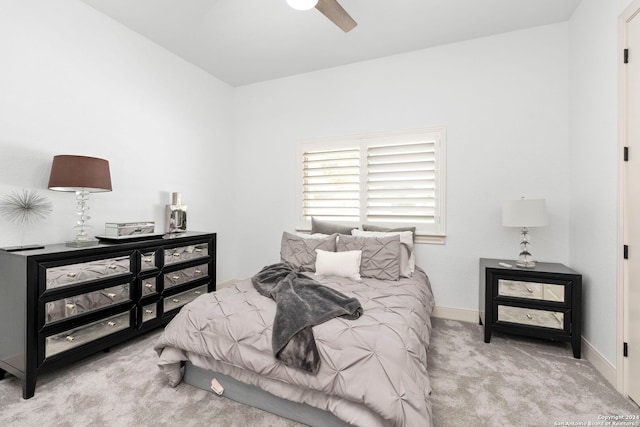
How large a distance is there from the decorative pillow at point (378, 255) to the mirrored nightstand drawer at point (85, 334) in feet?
6.68

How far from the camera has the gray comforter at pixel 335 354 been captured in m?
1.39

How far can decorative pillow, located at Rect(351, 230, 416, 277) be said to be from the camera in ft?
9.54

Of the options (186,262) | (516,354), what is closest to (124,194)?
(186,262)

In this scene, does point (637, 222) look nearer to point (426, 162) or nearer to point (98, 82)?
point (426, 162)

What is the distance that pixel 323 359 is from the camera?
1.54 metres

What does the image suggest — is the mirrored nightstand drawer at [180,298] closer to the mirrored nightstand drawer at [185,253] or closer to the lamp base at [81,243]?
the mirrored nightstand drawer at [185,253]

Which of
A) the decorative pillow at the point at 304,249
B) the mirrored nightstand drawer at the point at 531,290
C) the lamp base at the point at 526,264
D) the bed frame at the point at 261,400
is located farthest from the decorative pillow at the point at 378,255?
the bed frame at the point at 261,400

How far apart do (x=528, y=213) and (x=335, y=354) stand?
2163 millimetres

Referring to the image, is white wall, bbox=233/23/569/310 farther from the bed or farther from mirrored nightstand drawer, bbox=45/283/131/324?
mirrored nightstand drawer, bbox=45/283/131/324

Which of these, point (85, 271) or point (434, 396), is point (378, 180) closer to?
point (434, 396)

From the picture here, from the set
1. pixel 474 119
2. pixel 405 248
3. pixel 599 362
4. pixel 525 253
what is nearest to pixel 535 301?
pixel 525 253

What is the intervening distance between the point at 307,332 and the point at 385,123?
2740 mm

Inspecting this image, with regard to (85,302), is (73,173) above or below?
above

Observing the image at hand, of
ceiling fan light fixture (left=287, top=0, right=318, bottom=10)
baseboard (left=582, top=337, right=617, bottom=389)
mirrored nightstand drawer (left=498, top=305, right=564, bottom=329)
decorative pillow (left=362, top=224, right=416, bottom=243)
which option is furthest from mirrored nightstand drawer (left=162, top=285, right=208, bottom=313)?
baseboard (left=582, top=337, right=617, bottom=389)
